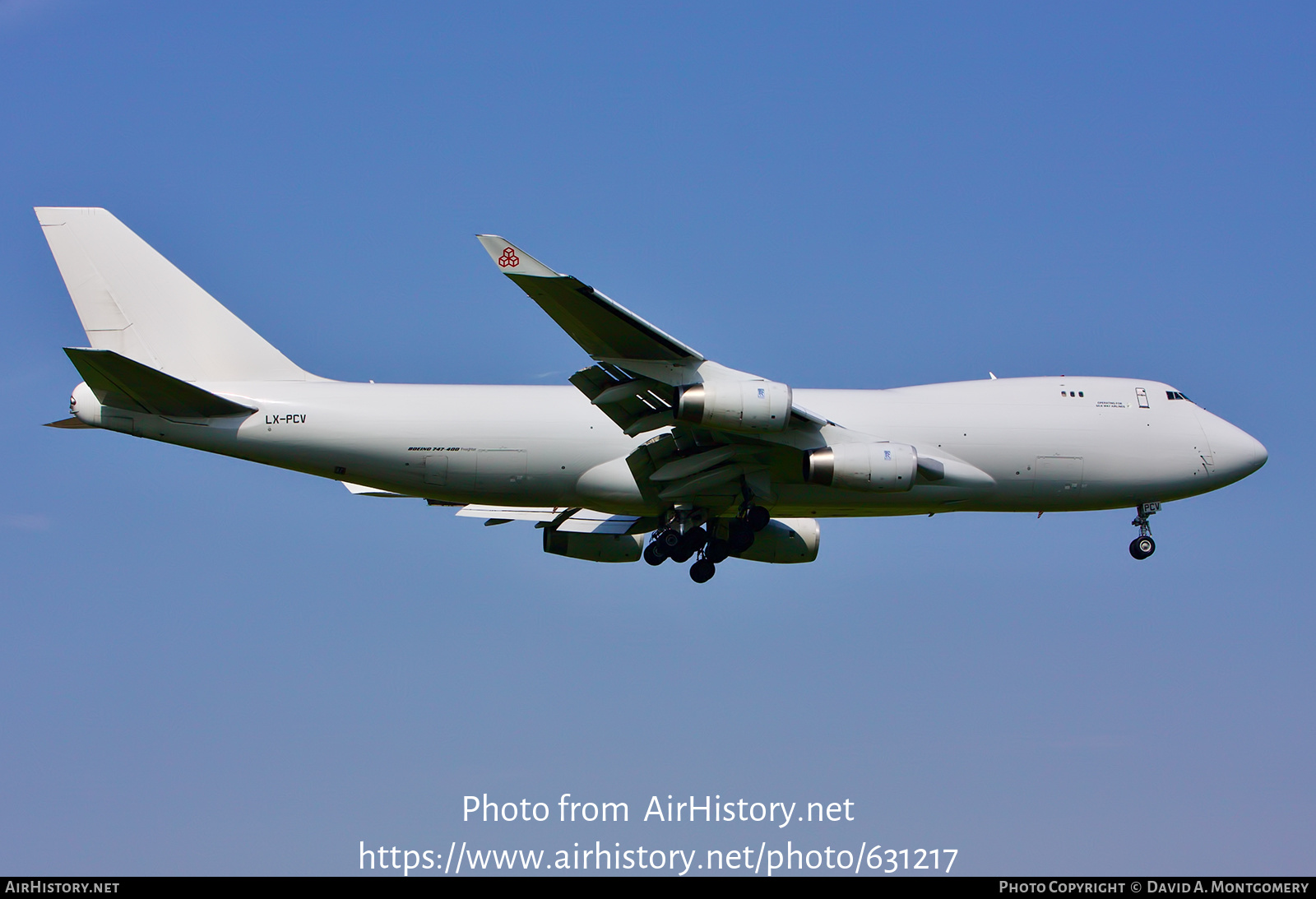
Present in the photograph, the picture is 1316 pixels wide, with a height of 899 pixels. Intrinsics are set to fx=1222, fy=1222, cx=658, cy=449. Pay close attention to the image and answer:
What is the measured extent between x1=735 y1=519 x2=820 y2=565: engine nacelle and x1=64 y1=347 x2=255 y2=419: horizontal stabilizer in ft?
40.8

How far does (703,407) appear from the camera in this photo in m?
21.9

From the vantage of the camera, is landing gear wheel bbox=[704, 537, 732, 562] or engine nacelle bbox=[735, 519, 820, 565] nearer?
landing gear wheel bbox=[704, 537, 732, 562]

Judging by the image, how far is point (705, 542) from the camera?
26125 millimetres

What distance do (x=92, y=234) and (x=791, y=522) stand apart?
1719 centimetres

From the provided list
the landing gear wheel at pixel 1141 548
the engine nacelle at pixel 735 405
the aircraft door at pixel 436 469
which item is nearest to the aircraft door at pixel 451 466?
the aircraft door at pixel 436 469

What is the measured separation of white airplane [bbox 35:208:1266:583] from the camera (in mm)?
23078

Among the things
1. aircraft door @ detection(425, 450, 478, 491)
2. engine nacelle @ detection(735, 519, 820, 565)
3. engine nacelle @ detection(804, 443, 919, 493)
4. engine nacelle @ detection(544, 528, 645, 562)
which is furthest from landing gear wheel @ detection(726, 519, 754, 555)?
aircraft door @ detection(425, 450, 478, 491)

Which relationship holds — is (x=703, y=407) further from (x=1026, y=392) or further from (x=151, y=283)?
(x=151, y=283)

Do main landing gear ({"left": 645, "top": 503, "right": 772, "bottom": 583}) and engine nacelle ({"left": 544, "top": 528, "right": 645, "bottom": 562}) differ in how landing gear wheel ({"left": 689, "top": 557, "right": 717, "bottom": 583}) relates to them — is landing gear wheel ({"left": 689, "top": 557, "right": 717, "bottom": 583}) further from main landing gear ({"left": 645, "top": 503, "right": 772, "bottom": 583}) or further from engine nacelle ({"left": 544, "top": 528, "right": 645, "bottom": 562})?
engine nacelle ({"left": 544, "top": 528, "right": 645, "bottom": 562})

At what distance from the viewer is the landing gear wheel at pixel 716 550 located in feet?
86.1

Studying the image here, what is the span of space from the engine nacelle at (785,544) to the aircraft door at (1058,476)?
5.83 metres

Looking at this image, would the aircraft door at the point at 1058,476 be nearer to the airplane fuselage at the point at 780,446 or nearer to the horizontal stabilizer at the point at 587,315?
the airplane fuselage at the point at 780,446

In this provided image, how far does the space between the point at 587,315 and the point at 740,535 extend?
681cm

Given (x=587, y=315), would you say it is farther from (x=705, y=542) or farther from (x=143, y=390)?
(x=143, y=390)
